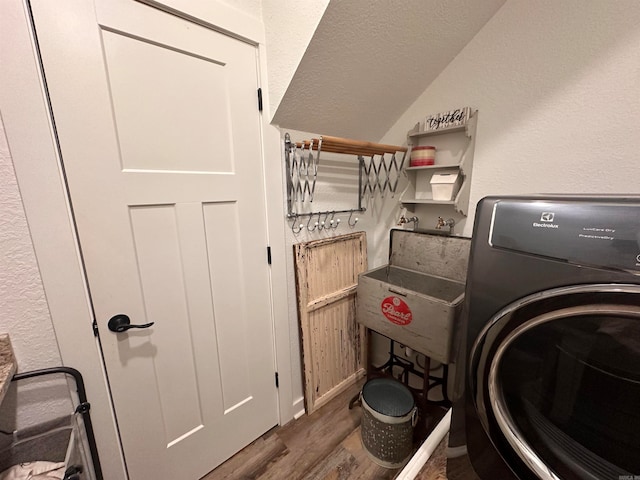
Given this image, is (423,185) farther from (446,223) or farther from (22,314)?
(22,314)

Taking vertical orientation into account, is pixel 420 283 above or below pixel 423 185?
below

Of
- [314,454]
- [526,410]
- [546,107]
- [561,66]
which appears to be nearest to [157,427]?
[314,454]

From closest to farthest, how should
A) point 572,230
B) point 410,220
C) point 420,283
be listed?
point 572,230 < point 420,283 < point 410,220

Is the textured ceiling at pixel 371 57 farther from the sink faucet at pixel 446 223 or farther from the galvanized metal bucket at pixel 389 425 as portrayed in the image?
the galvanized metal bucket at pixel 389 425

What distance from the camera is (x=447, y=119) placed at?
1482 millimetres

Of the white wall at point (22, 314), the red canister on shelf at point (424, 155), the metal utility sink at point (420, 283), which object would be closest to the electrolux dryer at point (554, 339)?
the metal utility sink at point (420, 283)

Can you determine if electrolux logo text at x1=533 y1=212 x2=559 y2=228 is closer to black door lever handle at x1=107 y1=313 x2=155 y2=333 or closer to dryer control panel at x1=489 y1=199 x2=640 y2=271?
dryer control panel at x1=489 y1=199 x2=640 y2=271

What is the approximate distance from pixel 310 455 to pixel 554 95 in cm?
217

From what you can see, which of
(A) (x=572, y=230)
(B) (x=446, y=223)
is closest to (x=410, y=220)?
(B) (x=446, y=223)

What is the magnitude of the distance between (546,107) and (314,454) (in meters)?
2.11

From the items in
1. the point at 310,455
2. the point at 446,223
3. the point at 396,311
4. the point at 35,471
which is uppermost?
the point at 446,223

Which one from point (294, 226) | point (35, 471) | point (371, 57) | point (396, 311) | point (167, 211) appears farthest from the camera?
point (294, 226)

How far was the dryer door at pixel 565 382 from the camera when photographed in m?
0.44

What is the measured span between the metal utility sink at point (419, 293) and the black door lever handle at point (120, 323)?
1.13m
